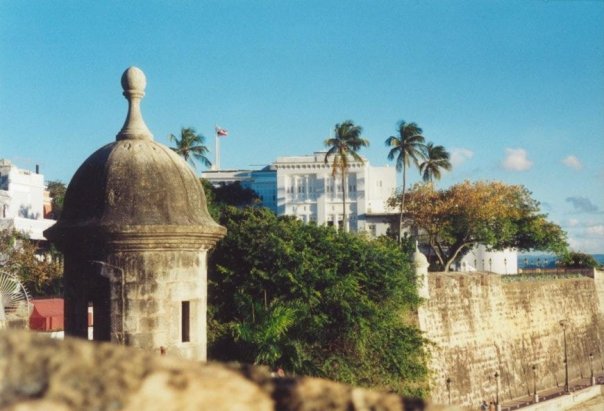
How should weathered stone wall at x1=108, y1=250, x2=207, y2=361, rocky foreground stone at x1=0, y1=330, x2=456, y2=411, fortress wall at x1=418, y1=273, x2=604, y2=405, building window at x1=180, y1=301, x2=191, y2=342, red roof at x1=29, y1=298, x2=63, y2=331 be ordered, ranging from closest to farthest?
rocky foreground stone at x1=0, y1=330, x2=456, y2=411, weathered stone wall at x1=108, y1=250, x2=207, y2=361, building window at x1=180, y1=301, x2=191, y2=342, red roof at x1=29, y1=298, x2=63, y2=331, fortress wall at x1=418, y1=273, x2=604, y2=405

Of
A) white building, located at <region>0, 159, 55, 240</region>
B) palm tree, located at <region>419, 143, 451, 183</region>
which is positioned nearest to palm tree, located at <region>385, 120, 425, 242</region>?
palm tree, located at <region>419, 143, 451, 183</region>

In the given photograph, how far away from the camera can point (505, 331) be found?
93.7 ft

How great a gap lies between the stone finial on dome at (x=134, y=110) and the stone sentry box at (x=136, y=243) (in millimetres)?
11

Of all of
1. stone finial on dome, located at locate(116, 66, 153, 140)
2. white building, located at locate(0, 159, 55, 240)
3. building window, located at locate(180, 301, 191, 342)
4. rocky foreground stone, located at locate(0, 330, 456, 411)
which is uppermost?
white building, located at locate(0, 159, 55, 240)

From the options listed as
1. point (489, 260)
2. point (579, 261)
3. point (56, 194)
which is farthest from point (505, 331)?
point (56, 194)

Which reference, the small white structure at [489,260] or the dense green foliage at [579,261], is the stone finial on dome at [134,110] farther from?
the small white structure at [489,260]

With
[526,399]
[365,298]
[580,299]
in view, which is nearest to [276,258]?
[365,298]

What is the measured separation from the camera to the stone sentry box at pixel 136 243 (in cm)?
737

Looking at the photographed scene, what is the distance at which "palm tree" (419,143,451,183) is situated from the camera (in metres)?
50.6

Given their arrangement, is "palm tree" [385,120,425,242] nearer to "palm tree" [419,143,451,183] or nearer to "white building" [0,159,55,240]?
"palm tree" [419,143,451,183]

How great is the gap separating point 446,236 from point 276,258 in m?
27.5

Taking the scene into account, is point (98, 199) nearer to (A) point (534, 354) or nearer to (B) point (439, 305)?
(B) point (439, 305)

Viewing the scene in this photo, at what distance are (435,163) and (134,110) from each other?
1731 inches

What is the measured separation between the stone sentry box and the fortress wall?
46.0 feet
